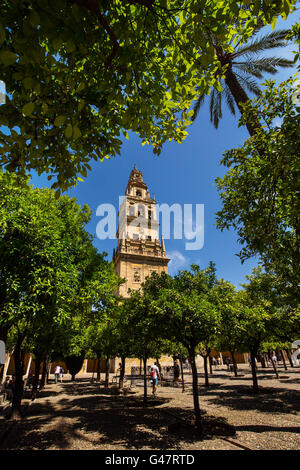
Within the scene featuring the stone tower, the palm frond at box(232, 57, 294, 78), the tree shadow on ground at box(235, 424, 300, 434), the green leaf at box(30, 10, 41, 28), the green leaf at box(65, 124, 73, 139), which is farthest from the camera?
the stone tower

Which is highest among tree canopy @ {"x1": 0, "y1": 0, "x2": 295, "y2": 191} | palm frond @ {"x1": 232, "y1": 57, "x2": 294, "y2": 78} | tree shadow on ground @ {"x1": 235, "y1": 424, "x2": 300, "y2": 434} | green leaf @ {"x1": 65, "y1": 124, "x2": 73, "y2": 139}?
palm frond @ {"x1": 232, "y1": 57, "x2": 294, "y2": 78}

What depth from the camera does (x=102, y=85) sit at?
317 cm

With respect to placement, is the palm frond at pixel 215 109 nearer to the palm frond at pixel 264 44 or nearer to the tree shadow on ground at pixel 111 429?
the palm frond at pixel 264 44

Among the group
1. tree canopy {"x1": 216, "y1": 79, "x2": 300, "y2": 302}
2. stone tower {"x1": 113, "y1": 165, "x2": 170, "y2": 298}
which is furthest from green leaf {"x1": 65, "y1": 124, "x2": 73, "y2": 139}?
stone tower {"x1": 113, "y1": 165, "x2": 170, "y2": 298}

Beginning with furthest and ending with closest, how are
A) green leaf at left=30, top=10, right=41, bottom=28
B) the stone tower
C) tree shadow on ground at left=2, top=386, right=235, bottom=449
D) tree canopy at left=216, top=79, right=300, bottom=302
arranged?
the stone tower < tree shadow on ground at left=2, top=386, right=235, bottom=449 < tree canopy at left=216, top=79, right=300, bottom=302 < green leaf at left=30, top=10, right=41, bottom=28

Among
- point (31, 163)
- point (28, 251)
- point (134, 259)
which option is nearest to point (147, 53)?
point (31, 163)

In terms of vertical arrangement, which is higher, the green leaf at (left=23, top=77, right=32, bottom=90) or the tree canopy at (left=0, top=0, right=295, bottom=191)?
the tree canopy at (left=0, top=0, right=295, bottom=191)

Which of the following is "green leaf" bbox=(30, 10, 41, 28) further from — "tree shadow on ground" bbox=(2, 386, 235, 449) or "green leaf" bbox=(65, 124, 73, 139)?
"tree shadow on ground" bbox=(2, 386, 235, 449)

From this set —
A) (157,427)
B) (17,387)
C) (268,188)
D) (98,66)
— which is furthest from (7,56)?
(17,387)

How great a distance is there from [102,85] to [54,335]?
12296 mm

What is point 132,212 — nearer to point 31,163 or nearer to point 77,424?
point 77,424

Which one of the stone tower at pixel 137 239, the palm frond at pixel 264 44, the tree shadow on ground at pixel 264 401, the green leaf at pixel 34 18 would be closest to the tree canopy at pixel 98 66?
the green leaf at pixel 34 18

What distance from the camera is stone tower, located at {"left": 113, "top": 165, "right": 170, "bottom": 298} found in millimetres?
43031

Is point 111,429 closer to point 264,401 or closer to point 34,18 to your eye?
point 264,401
